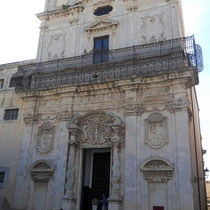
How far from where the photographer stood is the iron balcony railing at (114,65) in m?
13.0

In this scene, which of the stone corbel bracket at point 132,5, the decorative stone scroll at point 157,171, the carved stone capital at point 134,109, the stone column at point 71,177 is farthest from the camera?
the stone corbel bracket at point 132,5

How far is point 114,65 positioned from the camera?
14.3 metres

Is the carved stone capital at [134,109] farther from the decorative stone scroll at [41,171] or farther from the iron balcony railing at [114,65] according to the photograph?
the decorative stone scroll at [41,171]

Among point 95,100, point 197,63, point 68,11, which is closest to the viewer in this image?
point 197,63

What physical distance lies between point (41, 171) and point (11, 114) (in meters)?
4.35

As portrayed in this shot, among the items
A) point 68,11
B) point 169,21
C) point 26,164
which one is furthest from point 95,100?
point 68,11

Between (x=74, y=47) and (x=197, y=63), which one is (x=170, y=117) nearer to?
(x=197, y=63)

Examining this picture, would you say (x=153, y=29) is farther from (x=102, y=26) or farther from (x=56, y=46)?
(x=56, y=46)

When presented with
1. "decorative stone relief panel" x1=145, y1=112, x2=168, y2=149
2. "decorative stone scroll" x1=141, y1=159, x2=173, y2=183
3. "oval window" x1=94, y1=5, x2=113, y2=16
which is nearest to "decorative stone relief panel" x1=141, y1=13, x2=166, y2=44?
"oval window" x1=94, y1=5, x2=113, y2=16

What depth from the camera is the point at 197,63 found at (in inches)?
505

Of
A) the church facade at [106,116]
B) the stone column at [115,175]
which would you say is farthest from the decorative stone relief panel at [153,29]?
the stone column at [115,175]

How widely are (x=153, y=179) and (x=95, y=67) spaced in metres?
6.54

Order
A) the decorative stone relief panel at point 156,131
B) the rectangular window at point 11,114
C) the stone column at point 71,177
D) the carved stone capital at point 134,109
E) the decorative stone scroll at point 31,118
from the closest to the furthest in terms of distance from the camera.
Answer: the decorative stone relief panel at point 156,131
the stone column at point 71,177
the carved stone capital at point 134,109
the decorative stone scroll at point 31,118
the rectangular window at point 11,114

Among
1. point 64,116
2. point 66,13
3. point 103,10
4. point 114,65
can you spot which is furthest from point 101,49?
point 64,116
